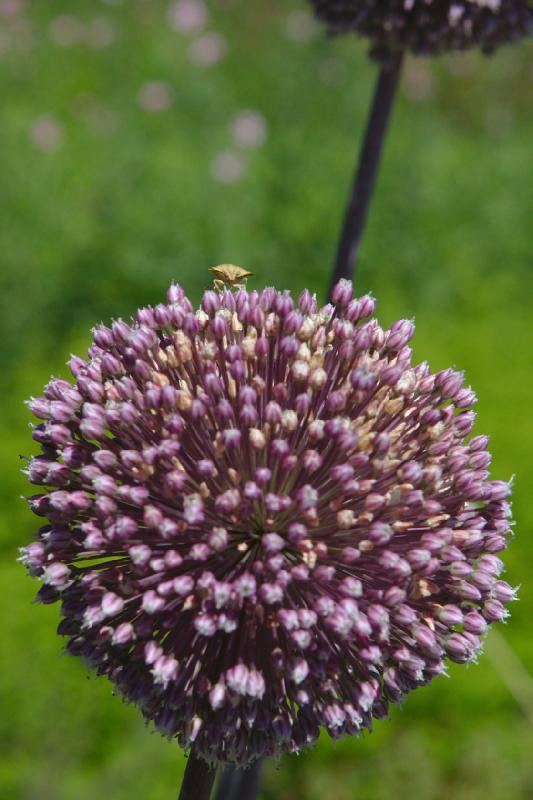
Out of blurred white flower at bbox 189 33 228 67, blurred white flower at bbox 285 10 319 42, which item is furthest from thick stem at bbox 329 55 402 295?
blurred white flower at bbox 285 10 319 42

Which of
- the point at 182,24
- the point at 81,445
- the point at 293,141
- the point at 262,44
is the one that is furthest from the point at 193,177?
the point at 81,445

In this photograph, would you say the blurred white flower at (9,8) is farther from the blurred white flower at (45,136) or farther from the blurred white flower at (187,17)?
the blurred white flower at (45,136)

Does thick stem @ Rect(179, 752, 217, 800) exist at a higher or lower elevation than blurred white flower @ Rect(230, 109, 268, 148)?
lower

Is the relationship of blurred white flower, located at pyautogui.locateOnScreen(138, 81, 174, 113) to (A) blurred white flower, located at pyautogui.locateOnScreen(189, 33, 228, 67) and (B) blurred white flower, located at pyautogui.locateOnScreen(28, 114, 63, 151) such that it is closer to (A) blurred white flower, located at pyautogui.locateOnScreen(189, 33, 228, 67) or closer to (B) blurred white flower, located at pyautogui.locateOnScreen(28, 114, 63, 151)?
(B) blurred white flower, located at pyautogui.locateOnScreen(28, 114, 63, 151)

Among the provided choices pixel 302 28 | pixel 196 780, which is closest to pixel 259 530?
pixel 196 780

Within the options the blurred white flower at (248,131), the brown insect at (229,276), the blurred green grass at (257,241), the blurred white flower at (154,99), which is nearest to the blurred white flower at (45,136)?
the blurred green grass at (257,241)

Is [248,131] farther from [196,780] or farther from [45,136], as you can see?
[196,780]
